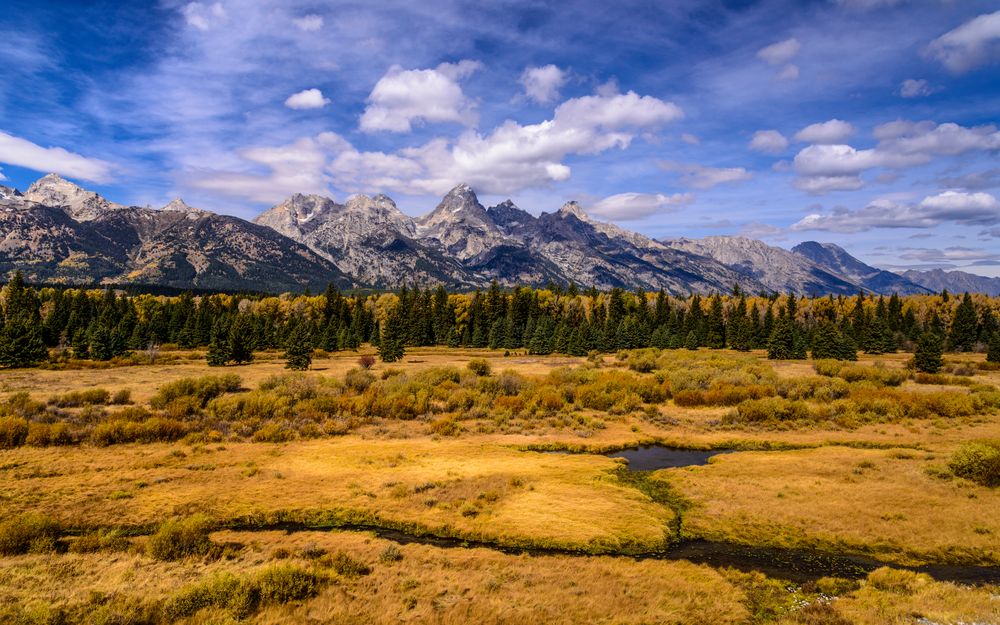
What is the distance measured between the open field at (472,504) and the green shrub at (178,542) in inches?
5.2

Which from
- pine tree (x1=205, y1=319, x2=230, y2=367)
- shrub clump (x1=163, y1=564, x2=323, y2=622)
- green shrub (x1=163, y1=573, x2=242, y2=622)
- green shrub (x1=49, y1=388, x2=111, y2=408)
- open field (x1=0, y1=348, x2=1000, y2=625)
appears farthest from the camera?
pine tree (x1=205, y1=319, x2=230, y2=367)

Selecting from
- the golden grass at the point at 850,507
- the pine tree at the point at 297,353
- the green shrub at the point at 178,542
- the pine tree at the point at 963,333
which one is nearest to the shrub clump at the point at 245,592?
the green shrub at the point at 178,542

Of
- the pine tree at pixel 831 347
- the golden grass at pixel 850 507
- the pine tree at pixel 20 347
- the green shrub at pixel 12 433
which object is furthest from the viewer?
the pine tree at pixel 831 347

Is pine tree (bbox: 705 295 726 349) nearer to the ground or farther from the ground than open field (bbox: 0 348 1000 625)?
farther from the ground

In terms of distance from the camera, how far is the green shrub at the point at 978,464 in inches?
1013

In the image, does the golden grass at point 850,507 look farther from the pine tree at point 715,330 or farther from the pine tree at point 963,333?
the pine tree at point 963,333

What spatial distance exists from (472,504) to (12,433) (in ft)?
100

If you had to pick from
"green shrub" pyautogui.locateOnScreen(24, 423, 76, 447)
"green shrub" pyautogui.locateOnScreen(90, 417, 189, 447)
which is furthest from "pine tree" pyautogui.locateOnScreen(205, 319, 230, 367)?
"green shrub" pyautogui.locateOnScreen(24, 423, 76, 447)

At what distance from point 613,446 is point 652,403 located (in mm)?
15816

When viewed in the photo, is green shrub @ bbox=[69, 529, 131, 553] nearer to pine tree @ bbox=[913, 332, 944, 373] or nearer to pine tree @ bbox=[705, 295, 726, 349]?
pine tree @ bbox=[913, 332, 944, 373]

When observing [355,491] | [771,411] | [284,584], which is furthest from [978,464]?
[284,584]

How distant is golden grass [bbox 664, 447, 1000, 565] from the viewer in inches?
802

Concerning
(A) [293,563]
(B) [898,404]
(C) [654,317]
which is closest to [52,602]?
(A) [293,563]

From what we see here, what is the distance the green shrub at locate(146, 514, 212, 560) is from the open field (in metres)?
0.13
